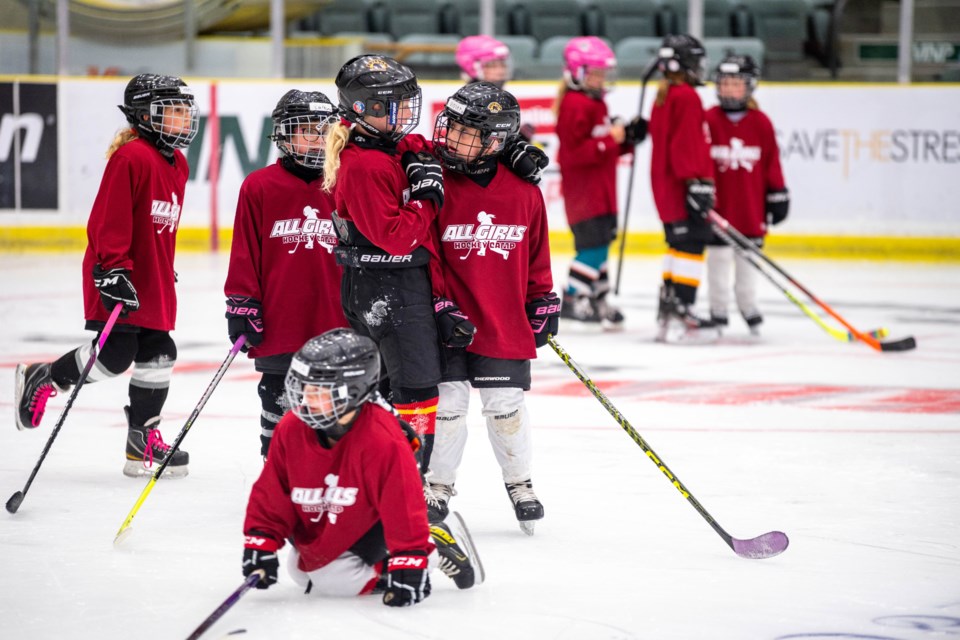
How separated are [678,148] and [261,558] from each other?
4380 mm

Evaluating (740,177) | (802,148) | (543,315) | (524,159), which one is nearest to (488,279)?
(543,315)

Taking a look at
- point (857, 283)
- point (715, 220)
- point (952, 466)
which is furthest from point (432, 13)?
point (952, 466)

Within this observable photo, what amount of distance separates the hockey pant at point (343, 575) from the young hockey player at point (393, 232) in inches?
22.5

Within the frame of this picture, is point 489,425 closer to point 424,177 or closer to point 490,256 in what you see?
point 490,256

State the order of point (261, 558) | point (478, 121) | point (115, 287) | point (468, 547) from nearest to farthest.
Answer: point (261, 558)
point (468, 547)
point (478, 121)
point (115, 287)

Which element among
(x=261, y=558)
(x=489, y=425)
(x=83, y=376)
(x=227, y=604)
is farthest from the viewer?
(x=83, y=376)

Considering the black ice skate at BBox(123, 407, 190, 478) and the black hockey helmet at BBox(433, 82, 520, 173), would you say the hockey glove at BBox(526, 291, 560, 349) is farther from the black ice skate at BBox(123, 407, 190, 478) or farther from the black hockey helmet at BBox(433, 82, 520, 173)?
the black ice skate at BBox(123, 407, 190, 478)

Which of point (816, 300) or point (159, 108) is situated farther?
point (816, 300)

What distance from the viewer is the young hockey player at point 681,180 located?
6598mm

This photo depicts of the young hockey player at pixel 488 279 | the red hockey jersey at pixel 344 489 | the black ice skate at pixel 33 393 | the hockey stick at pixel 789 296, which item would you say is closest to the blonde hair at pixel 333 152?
the young hockey player at pixel 488 279

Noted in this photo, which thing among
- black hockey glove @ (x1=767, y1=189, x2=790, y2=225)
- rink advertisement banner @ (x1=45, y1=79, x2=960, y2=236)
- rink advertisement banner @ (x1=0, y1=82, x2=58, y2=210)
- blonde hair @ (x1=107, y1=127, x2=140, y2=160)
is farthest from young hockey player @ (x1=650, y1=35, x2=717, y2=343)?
rink advertisement banner @ (x1=0, y1=82, x2=58, y2=210)

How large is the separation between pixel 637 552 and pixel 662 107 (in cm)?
384

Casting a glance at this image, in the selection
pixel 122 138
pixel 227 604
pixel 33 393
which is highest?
pixel 122 138

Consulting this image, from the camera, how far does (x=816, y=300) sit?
21.6ft
